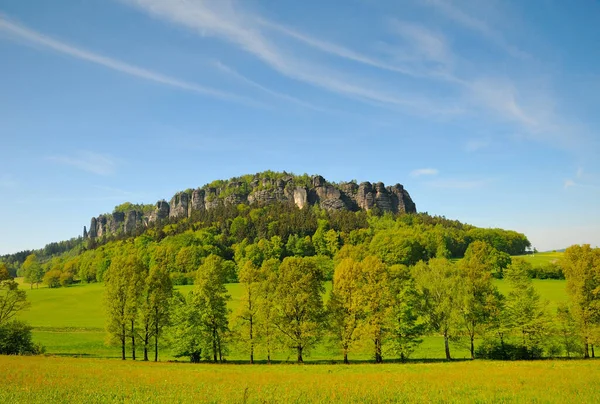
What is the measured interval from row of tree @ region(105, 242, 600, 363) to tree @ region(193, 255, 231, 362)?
11cm

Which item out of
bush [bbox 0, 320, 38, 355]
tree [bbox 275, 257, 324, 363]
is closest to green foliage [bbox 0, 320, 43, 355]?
bush [bbox 0, 320, 38, 355]

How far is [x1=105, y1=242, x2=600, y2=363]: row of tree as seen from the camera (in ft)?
137

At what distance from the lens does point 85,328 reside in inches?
2630

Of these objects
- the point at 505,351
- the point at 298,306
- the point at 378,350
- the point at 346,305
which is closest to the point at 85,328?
the point at 298,306

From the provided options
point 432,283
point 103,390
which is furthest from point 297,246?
Answer: point 103,390

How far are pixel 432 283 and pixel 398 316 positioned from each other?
851cm

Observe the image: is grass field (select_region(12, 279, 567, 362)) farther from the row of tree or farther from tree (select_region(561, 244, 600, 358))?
tree (select_region(561, 244, 600, 358))

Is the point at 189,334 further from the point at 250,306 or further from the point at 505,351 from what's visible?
the point at 505,351

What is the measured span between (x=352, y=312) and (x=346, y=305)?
0.97m

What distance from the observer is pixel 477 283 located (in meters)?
45.4

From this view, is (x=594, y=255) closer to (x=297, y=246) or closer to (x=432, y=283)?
(x=432, y=283)

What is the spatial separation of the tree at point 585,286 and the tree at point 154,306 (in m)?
45.3

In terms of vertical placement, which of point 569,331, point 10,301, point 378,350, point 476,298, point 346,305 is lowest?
point 378,350

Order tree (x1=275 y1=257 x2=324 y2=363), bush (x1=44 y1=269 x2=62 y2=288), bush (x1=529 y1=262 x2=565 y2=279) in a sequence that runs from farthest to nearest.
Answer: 1. bush (x1=44 y1=269 x2=62 y2=288)
2. bush (x1=529 y1=262 x2=565 y2=279)
3. tree (x1=275 y1=257 x2=324 y2=363)
